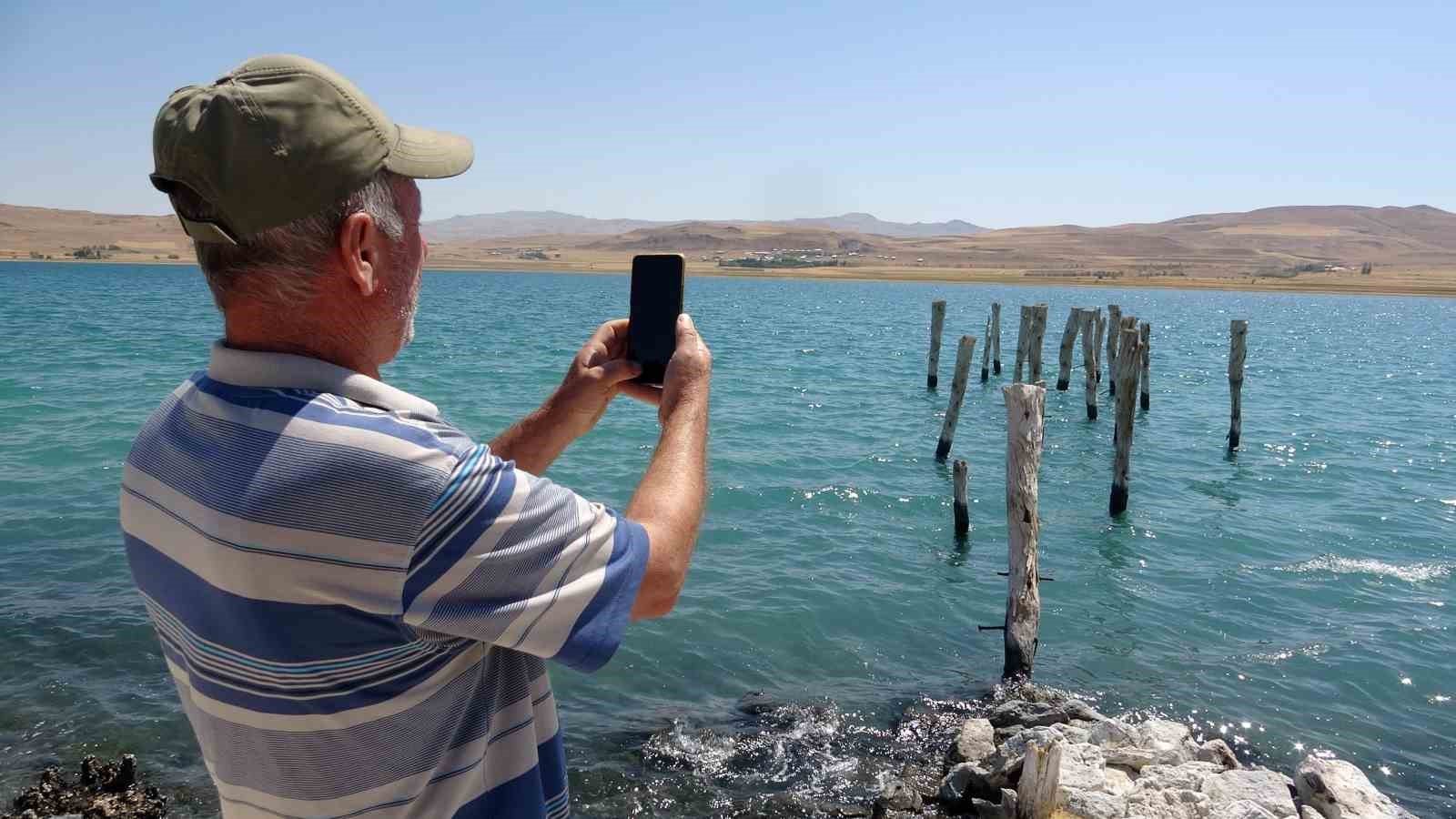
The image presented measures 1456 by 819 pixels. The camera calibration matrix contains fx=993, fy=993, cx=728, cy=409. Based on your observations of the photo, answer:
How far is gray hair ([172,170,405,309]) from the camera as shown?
4.81 feet

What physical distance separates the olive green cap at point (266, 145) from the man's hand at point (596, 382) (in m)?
0.81

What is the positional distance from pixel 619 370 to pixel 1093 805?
4.49 meters

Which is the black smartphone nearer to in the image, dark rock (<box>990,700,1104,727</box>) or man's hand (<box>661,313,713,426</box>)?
man's hand (<box>661,313,713,426</box>)

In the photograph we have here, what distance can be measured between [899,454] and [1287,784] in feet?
40.5

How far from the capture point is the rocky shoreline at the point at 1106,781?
215 inches

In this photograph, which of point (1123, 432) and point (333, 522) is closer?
point (333, 522)

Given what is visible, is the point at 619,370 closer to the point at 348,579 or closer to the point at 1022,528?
the point at 348,579

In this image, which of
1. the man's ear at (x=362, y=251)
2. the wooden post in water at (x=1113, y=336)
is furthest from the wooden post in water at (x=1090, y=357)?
the man's ear at (x=362, y=251)

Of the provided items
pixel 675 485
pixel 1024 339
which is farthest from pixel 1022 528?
pixel 1024 339

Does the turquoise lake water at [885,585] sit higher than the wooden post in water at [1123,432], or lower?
lower

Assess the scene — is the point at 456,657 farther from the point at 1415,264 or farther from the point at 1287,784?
the point at 1415,264

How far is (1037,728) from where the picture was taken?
6.67 m

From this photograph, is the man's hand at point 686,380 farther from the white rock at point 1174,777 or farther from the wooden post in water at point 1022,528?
the wooden post in water at point 1022,528

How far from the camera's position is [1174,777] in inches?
234
